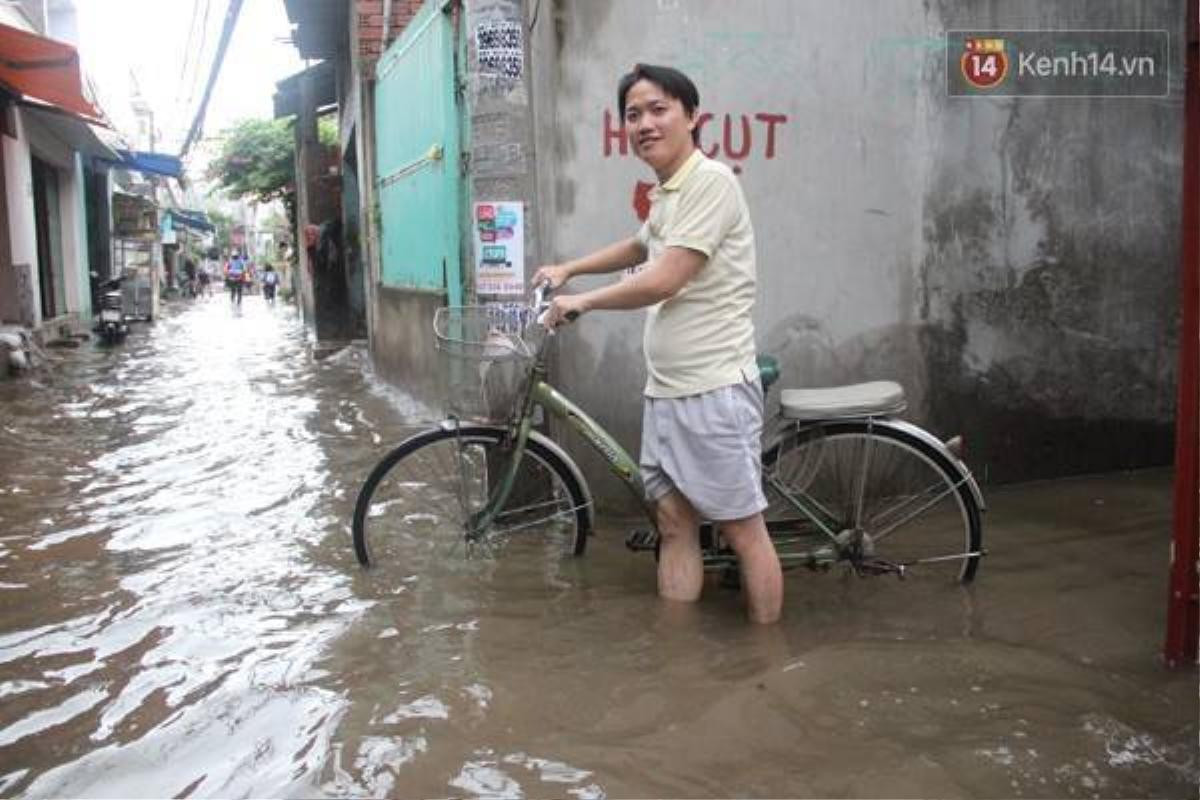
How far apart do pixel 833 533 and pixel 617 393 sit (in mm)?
1411

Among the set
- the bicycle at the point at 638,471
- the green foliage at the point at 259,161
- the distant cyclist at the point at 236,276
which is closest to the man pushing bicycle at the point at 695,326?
the bicycle at the point at 638,471

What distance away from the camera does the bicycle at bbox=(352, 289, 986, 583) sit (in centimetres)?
374

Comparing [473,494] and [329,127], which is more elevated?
[329,127]

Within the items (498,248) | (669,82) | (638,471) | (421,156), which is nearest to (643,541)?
(638,471)

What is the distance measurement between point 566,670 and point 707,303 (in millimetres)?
1218

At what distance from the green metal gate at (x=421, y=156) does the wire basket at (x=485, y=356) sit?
6.57ft

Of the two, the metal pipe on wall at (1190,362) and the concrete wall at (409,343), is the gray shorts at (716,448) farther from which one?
the concrete wall at (409,343)

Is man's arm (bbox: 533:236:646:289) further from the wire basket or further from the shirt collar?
the shirt collar

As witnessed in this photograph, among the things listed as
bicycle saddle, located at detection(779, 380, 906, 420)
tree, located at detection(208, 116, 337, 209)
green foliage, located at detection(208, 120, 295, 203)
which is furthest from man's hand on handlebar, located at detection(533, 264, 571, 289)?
green foliage, located at detection(208, 120, 295, 203)

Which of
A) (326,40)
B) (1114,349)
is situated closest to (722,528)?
(1114,349)

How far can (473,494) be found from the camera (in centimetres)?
403

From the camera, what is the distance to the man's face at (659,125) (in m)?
3.25

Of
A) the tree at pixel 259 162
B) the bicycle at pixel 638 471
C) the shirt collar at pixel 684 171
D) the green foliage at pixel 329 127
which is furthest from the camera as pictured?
the tree at pixel 259 162

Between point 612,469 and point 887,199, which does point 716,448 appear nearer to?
point 612,469
